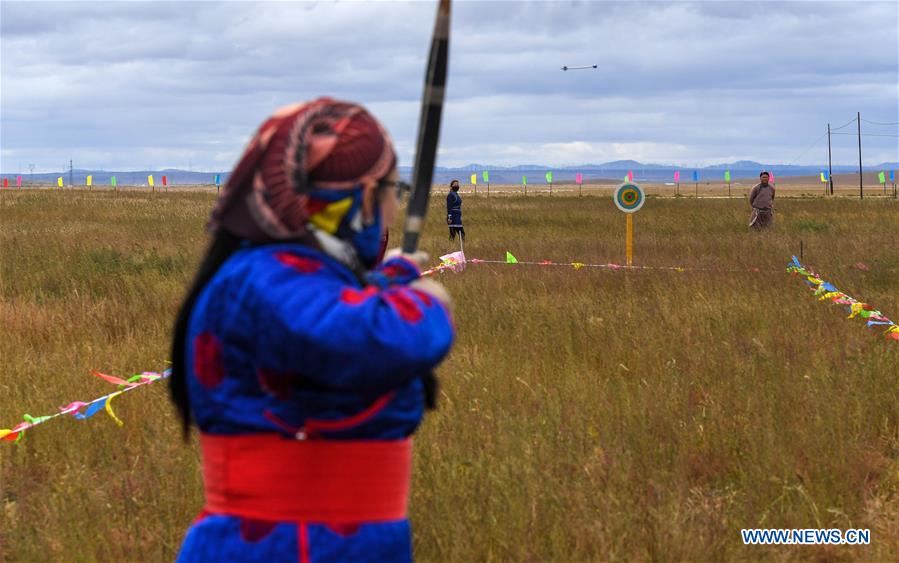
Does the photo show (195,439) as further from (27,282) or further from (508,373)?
(27,282)

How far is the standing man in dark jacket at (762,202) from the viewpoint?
65.4 feet

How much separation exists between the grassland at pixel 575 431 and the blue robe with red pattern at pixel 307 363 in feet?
7.01

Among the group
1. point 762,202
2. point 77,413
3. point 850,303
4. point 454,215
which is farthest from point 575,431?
point 762,202

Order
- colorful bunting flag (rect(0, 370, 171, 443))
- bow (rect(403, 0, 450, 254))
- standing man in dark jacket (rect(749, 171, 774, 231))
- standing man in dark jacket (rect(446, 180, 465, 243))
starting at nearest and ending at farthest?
bow (rect(403, 0, 450, 254)) → colorful bunting flag (rect(0, 370, 171, 443)) → standing man in dark jacket (rect(446, 180, 465, 243)) → standing man in dark jacket (rect(749, 171, 774, 231))

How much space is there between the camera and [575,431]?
5254mm

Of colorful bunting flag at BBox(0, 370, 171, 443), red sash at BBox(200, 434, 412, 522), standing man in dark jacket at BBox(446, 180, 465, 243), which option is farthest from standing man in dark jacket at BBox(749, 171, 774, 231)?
red sash at BBox(200, 434, 412, 522)

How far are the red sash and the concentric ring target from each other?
42.5 ft

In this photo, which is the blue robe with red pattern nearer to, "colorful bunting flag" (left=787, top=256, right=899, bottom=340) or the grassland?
the grassland

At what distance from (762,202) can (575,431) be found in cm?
1601

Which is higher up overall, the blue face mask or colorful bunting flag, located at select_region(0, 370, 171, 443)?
the blue face mask

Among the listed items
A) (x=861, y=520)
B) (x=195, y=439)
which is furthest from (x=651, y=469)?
(x=195, y=439)

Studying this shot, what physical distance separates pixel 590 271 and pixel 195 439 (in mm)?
8145

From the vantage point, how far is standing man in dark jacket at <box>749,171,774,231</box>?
19.9m

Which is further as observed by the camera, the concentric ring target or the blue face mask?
the concentric ring target
